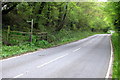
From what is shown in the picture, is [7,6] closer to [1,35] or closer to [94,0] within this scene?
[1,35]

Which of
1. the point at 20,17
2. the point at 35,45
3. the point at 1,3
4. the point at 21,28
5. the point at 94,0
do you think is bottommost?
the point at 35,45

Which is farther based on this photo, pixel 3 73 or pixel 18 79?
pixel 3 73

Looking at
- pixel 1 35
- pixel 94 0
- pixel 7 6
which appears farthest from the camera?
pixel 94 0

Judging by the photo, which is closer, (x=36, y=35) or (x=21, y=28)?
(x=36, y=35)

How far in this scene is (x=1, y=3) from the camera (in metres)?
23.1

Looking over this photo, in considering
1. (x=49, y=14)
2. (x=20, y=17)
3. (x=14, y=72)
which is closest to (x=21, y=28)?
(x=20, y=17)

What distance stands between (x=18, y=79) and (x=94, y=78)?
12.4 feet

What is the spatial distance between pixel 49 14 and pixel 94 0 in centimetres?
1844

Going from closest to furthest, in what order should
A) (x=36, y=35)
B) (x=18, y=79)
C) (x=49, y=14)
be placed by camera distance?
(x=18, y=79) < (x=36, y=35) < (x=49, y=14)

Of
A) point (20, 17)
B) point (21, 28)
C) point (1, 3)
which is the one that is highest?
point (1, 3)

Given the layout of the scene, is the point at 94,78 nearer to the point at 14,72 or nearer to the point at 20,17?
the point at 14,72

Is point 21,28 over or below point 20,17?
below

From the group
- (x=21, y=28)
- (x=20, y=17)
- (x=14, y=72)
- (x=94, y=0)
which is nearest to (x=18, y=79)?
(x=14, y=72)

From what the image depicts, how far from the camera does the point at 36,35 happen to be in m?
22.9
